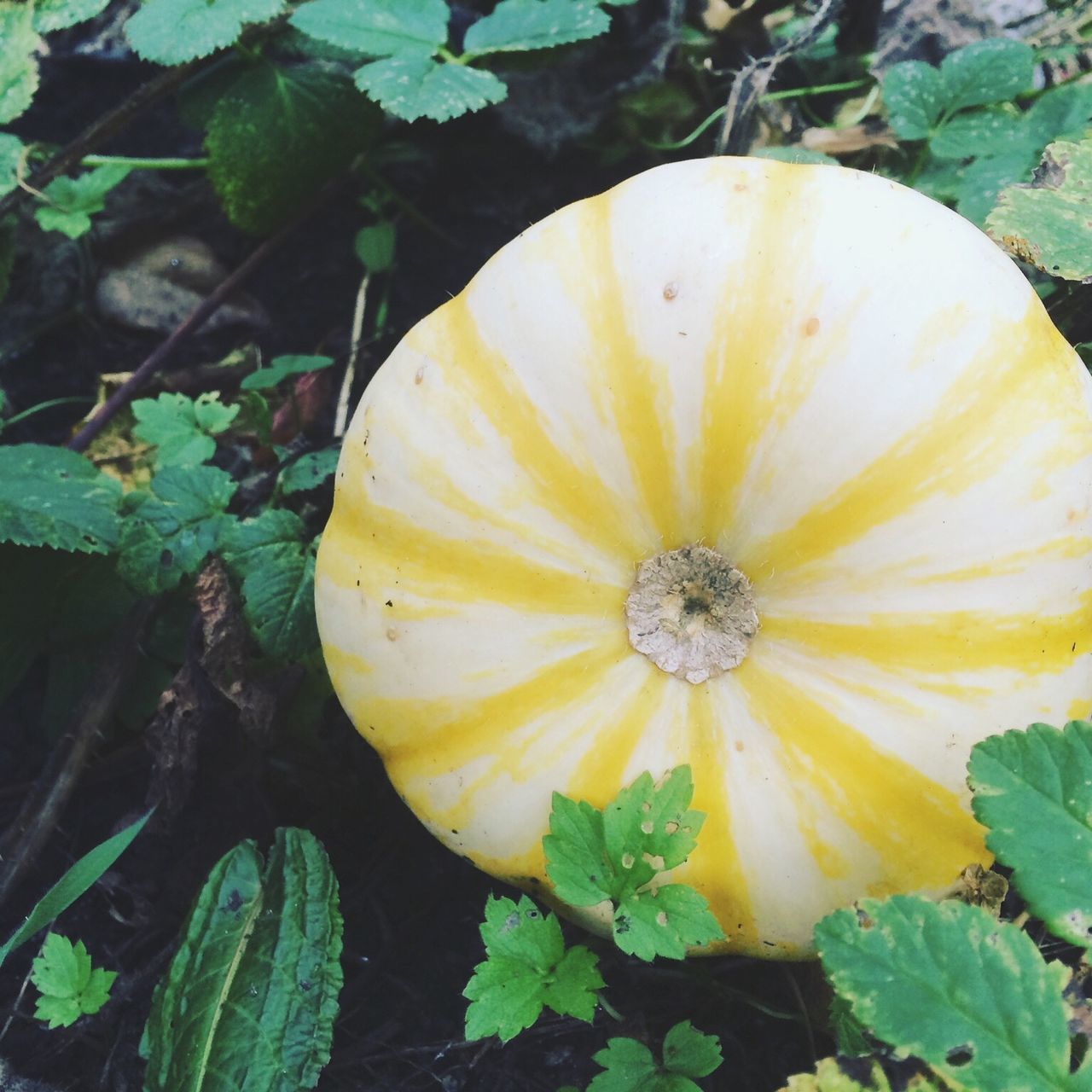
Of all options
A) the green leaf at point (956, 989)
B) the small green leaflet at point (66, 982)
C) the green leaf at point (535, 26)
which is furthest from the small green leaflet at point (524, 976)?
the green leaf at point (535, 26)

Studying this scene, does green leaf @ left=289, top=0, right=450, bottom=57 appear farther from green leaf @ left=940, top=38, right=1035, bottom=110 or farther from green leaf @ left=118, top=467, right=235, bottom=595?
green leaf @ left=940, top=38, right=1035, bottom=110

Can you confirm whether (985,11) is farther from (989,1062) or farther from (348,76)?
(989,1062)

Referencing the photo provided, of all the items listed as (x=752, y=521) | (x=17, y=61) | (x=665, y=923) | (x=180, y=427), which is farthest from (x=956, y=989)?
(x=17, y=61)

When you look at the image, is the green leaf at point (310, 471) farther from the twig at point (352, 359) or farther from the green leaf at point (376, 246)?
the green leaf at point (376, 246)

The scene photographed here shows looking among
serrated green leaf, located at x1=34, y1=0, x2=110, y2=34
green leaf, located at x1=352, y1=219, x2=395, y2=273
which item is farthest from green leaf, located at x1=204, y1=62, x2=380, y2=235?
serrated green leaf, located at x1=34, y1=0, x2=110, y2=34

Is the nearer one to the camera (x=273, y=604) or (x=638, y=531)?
(x=638, y=531)

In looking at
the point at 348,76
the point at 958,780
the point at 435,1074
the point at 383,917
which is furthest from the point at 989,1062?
the point at 348,76

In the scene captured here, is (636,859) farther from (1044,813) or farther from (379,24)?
(379,24)
